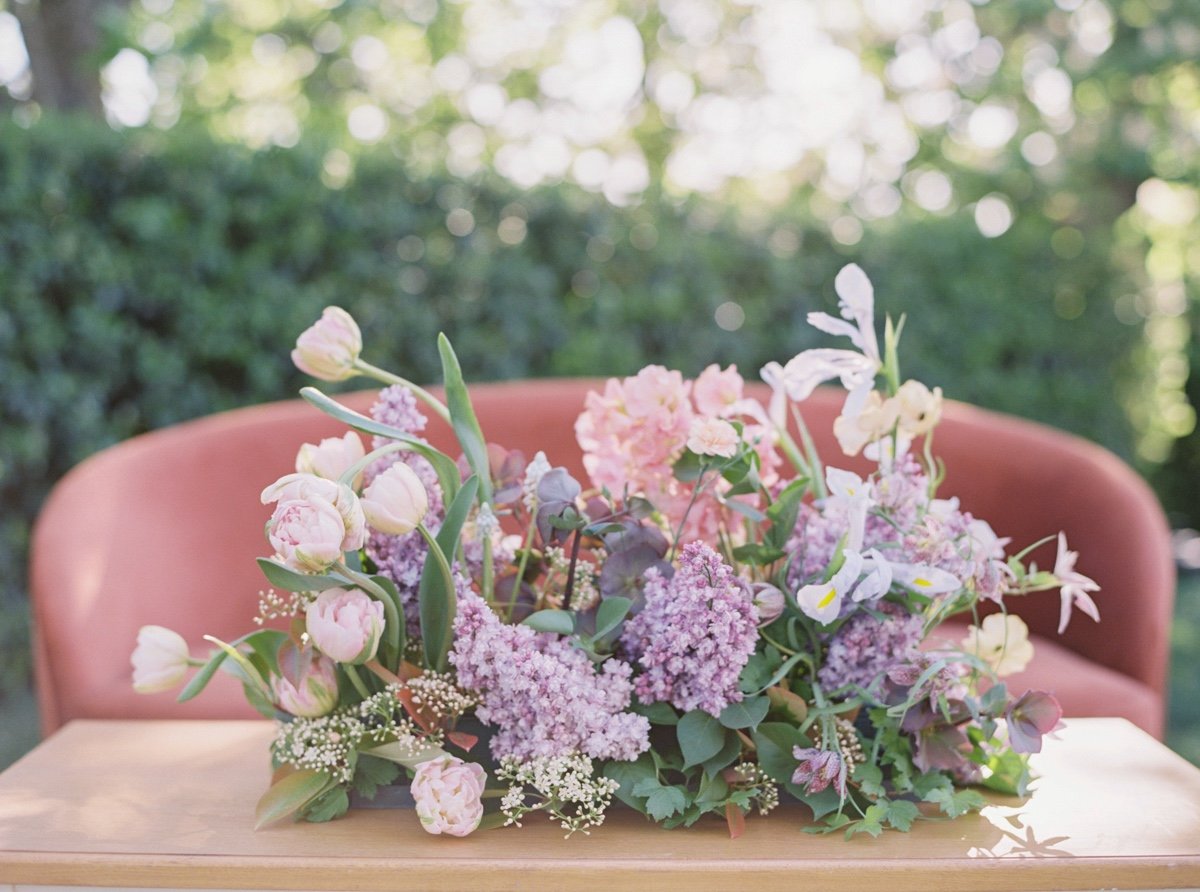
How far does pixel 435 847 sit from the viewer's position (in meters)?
0.93

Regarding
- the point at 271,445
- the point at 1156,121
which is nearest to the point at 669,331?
the point at 271,445

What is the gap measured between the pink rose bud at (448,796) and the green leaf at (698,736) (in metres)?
0.18

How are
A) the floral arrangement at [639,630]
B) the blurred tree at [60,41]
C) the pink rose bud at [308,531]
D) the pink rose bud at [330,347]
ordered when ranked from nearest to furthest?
the pink rose bud at [308,531]
the floral arrangement at [639,630]
the pink rose bud at [330,347]
the blurred tree at [60,41]

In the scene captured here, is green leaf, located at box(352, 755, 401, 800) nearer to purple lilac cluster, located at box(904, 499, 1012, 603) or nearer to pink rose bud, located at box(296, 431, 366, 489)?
pink rose bud, located at box(296, 431, 366, 489)

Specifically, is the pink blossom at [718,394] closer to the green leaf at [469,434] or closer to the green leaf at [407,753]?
the green leaf at [469,434]

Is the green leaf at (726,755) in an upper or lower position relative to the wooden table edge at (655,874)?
upper

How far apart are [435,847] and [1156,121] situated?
211 inches

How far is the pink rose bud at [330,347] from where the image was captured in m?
1.02

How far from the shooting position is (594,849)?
3.04 feet

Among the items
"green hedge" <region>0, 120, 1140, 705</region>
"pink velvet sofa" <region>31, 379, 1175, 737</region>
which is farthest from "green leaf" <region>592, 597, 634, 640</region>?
"green hedge" <region>0, 120, 1140, 705</region>

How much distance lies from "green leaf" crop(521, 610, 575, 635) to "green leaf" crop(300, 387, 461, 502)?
0.14 meters

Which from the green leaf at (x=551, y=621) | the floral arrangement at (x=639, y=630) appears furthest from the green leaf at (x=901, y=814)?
the green leaf at (x=551, y=621)

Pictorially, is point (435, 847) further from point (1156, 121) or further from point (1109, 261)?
point (1156, 121)

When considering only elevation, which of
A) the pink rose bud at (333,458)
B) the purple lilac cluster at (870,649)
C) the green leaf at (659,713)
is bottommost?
the green leaf at (659,713)
